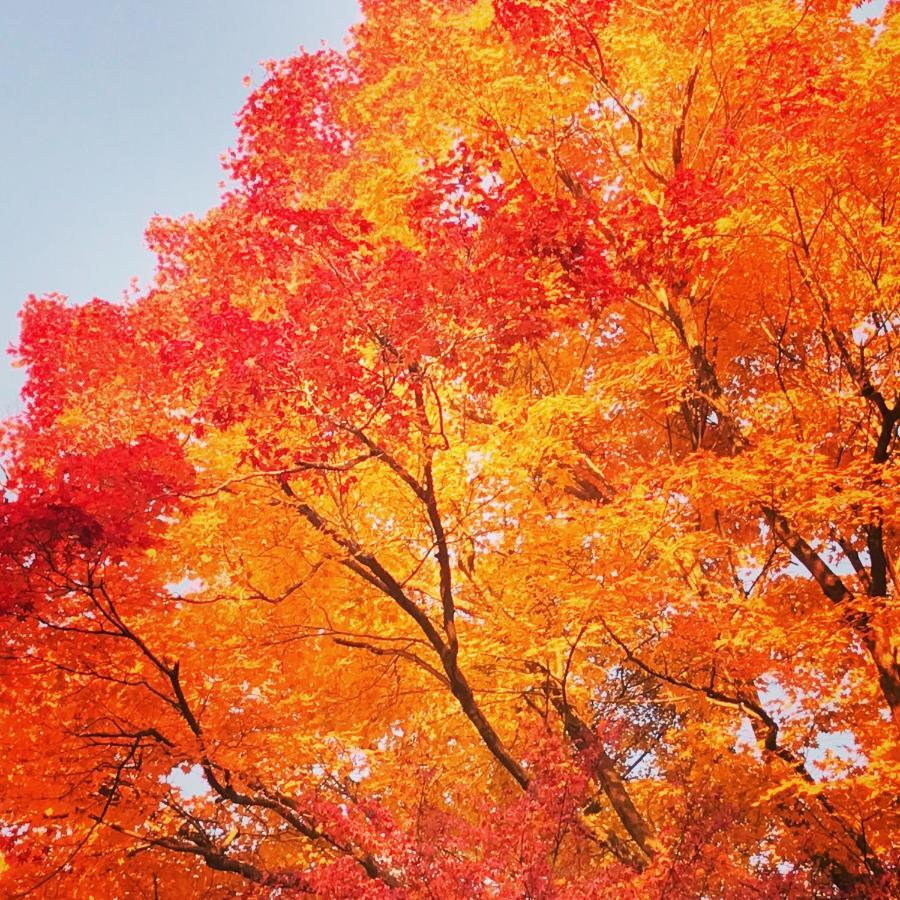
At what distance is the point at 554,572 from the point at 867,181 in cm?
463

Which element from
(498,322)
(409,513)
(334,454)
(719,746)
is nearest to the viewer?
(498,322)

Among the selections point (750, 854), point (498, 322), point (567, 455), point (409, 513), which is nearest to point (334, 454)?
point (409, 513)

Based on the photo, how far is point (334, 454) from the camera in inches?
296

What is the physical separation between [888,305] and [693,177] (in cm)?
214

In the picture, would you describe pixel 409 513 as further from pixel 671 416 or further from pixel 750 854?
pixel 750 854

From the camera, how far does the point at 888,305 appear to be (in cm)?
696

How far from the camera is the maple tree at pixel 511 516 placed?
20.9 feet

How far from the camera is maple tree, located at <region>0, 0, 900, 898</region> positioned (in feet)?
20.9

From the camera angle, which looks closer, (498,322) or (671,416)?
(498,322)

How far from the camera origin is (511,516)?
8.47 meters

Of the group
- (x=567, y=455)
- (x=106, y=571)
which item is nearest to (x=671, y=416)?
(x=567, y=455)

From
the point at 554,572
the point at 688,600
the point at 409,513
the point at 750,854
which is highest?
the point at 409,513

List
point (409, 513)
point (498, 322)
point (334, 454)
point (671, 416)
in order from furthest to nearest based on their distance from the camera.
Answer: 1. point (671, 416)
2. point (409, 513)
3. point (334, 454)
4. point (498, 322)

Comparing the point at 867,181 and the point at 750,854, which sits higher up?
the point at 867,181
